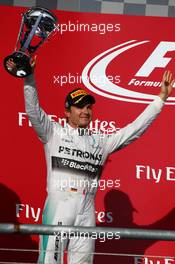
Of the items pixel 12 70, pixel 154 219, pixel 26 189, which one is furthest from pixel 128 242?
pixel 12 70

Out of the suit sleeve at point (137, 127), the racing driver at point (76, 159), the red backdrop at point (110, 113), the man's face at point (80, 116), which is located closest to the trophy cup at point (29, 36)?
the racing driver at point (76, 159)

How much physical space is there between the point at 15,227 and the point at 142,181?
5.84 ft

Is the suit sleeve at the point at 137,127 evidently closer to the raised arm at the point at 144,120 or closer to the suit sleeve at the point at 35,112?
the raised arm at the point at 144,120

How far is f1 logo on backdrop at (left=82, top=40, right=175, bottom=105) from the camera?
4199 millimetres

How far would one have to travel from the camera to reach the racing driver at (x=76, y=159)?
10.2 feet

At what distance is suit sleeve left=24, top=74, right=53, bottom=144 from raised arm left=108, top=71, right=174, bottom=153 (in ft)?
1.11

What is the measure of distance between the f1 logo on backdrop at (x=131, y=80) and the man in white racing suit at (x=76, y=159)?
855 mm

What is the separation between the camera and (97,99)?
13.8ft

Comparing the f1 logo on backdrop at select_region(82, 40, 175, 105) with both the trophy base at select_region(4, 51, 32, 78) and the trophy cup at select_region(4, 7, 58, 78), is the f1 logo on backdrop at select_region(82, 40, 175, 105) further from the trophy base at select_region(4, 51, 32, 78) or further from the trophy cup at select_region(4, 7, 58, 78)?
the trophy base at select_region(4, 51, 32, 78)

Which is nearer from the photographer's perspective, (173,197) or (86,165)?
(86,165)

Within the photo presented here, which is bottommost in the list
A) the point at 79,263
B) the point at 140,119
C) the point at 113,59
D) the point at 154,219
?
the point at 79,263

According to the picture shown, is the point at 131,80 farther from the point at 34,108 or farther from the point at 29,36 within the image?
the point at 34,108

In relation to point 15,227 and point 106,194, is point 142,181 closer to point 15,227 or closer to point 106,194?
point 106,194

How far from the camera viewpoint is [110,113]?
418 cm
